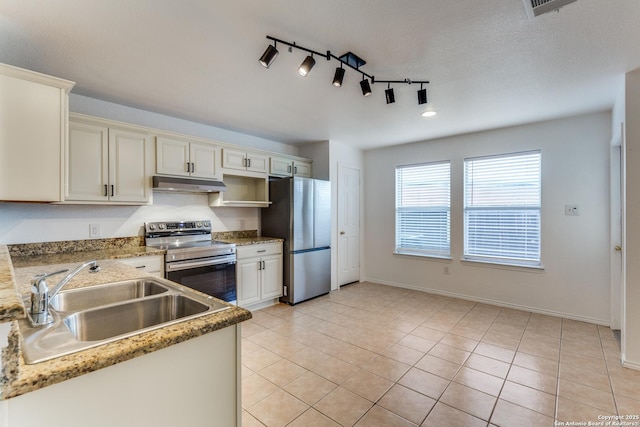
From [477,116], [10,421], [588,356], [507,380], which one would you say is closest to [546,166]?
[477,116]

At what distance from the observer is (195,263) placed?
3.20 metres

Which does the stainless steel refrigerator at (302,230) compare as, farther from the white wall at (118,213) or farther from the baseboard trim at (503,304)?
the baseboard trim at (503,304)

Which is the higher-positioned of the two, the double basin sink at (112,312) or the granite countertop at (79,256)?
the granite countertop at (79,256)

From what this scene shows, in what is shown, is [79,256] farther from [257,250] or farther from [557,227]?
[557,227]

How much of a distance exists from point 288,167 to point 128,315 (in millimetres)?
3440

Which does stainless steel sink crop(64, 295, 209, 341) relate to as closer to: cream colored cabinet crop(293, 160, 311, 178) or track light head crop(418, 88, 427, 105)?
track light head crop(418, 88, 427, 105)

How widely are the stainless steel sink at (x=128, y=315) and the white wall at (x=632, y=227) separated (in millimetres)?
3281

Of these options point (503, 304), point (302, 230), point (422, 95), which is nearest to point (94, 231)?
point (302, 230)

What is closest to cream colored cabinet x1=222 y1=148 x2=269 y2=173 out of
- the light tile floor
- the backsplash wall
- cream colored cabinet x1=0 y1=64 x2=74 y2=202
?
the backsplash wall

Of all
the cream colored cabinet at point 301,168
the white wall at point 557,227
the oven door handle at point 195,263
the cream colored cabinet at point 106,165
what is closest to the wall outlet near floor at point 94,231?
the cream colored cabinet at point 106,165

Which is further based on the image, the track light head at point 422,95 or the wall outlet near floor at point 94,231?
the wall outlet near floor at point 94,231

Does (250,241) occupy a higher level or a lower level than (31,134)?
lower

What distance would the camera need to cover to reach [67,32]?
190 centimetres

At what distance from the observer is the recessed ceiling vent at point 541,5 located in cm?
153
